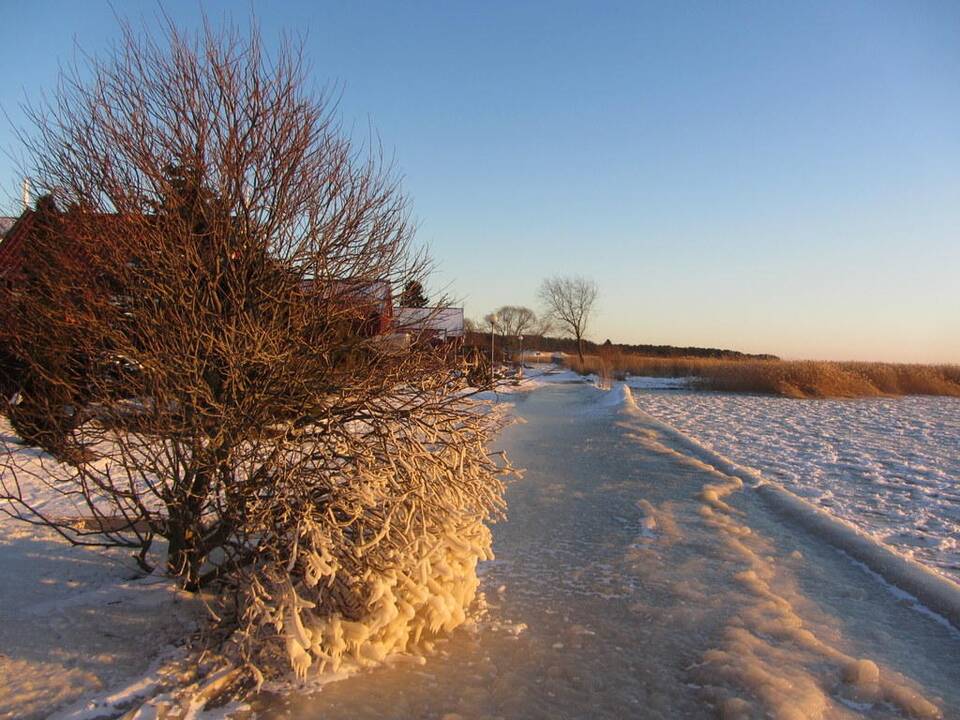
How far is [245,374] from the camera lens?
4.24 meters

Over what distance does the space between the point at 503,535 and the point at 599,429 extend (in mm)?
10187

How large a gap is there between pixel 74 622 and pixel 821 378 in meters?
36.3

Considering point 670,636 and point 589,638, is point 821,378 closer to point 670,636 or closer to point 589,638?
point 670,636

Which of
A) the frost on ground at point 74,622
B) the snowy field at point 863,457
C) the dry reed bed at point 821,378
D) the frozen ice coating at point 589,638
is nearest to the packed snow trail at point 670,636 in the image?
the frozen ice coating at point 589,638

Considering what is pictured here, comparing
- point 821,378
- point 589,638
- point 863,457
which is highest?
point 821,378

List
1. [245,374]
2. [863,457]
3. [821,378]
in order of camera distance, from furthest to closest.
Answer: [821,378]
[863,457]
[245,374]

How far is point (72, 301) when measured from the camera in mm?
4109

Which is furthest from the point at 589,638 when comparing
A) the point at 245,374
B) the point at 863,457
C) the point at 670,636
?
the point at 863,457

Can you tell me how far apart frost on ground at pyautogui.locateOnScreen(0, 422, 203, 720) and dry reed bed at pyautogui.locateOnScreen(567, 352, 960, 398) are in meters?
34.1

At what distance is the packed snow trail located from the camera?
12.2 ft

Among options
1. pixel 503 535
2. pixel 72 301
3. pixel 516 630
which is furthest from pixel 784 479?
pixel 72 301

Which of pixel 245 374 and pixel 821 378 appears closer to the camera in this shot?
pixel 245 374

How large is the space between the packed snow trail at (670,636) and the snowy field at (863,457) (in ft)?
4.67

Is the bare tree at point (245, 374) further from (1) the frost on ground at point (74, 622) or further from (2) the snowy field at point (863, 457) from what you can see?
(2) the snowy field at point (863, 457)
